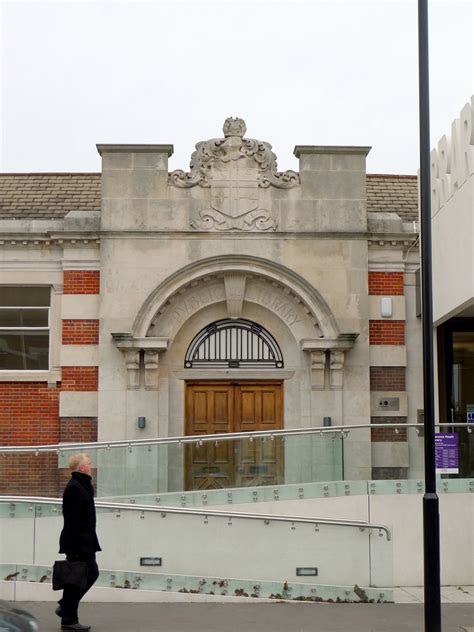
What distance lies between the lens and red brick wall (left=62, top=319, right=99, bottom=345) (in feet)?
57.2

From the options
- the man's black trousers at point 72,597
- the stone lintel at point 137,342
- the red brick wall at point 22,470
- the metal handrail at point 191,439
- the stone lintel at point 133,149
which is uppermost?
→ the stone lintel at point 133,149

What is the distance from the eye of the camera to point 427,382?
31.6 feet

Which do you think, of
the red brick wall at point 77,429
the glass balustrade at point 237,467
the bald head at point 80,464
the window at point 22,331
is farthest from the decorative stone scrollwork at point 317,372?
the bald head at point 80,464

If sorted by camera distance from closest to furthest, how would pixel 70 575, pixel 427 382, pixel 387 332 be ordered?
pixel 70 575 → pixel 427 382 → pixel 387 332

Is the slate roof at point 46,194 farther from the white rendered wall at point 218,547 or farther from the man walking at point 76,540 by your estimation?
the man walking at point 76,540

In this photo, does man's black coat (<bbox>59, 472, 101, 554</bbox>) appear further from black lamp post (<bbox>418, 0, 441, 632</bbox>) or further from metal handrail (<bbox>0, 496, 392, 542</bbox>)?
black lamp post (<bbox>418, 0, 441, 632</bbox>)

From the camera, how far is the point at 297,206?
17500mm

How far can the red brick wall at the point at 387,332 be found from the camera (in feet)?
57.9

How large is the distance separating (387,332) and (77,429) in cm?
613

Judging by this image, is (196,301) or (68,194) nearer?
(196,301)

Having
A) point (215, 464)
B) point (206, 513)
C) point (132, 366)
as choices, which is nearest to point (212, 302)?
point (132, 366)

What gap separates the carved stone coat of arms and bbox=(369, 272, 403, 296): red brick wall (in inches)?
87.3

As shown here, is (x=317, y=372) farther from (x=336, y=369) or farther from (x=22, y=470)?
(x=22, y=470)

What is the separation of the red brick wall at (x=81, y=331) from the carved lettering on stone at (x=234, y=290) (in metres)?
2.53
